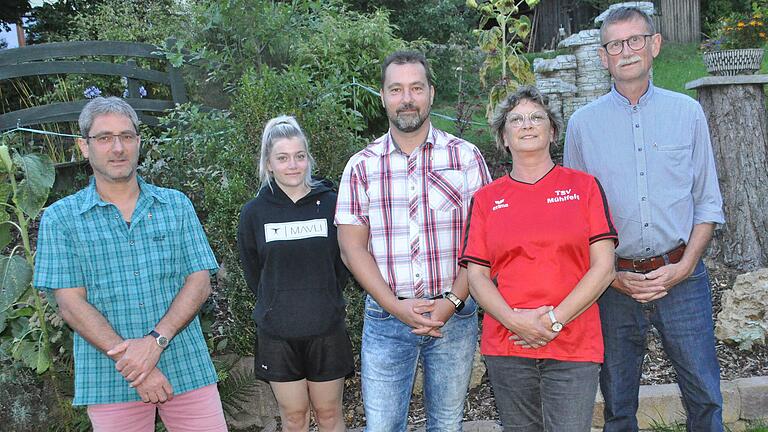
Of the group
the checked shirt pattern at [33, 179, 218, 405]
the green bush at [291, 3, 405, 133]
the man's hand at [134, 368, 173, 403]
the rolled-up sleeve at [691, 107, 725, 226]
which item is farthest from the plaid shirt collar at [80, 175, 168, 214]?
the green bush at [291, 3, 405, 133]

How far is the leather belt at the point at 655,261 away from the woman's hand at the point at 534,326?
61 centimetres

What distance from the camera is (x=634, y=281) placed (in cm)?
309

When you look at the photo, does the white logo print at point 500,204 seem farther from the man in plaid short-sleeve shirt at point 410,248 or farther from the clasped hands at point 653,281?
the clasped hands at point 653,281

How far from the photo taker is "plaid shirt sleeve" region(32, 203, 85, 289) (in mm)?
2815

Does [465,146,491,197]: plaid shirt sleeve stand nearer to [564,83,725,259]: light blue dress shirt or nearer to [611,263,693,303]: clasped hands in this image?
[564,83,725,259]: light blue dress shirt

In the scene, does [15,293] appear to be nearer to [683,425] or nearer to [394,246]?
[394,246]

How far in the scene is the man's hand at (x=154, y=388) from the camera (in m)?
2.86

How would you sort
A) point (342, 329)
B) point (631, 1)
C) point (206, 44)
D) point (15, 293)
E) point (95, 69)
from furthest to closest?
point (631, 1), point (95, 69), point (206, 44), point (15, 293), point (342, 329)

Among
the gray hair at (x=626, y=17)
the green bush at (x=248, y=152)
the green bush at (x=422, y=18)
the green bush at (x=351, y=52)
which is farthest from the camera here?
the green bush at (x=422, y=18)

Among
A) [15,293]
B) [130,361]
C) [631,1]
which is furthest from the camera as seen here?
[631,1]

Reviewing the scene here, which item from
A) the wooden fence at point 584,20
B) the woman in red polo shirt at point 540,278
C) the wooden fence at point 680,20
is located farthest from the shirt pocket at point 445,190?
the wooden fence at point 680,20

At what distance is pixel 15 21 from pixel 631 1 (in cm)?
1236

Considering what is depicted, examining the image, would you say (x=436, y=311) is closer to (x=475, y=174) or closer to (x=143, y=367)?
(x=475, y=174)

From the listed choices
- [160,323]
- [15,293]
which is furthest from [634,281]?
[15,293]
